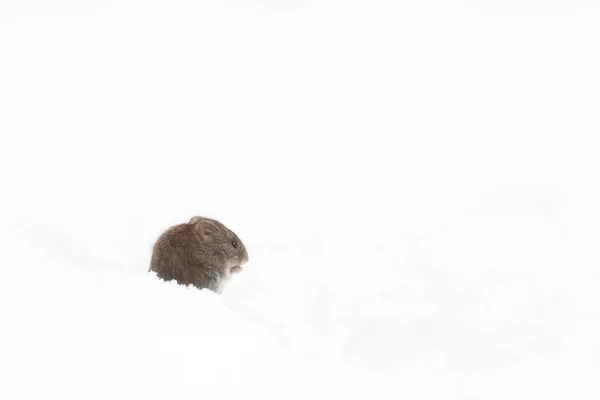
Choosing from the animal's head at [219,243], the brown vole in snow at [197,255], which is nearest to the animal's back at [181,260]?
the brown vole in snow at [197,255]

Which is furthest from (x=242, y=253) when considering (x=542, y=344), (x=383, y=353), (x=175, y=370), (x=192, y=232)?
(x=175, y=370)

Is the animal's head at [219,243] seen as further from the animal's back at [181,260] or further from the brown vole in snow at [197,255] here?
the animal's back at [181,260]

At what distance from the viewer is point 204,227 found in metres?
7.60

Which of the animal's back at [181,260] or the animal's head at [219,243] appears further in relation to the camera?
the animal's head at [219,243]

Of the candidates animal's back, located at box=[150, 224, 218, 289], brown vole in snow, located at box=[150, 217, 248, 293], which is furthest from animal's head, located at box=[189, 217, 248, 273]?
animal's back, located at box=[150, 224, 218, 289]

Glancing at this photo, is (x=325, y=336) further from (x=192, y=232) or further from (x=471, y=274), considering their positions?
(x=471, y=274)

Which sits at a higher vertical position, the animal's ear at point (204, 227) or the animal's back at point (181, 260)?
the animal's ear at point (204, 227)

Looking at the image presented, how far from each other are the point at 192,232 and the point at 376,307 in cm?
221

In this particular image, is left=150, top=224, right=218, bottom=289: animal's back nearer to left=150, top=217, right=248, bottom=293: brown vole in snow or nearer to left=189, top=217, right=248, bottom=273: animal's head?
left=150, top=217, right=248, bottom=293: brown vole in snow

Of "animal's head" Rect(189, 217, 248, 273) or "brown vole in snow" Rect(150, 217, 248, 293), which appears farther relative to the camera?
"animal's head" Rect(189, 217, 248, 273)

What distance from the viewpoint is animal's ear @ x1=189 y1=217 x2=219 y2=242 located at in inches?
297

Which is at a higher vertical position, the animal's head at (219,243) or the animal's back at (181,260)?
the animal's head at (219,243)

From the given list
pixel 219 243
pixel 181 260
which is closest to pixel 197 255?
pixel 181 260

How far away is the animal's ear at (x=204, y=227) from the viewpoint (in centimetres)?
755
